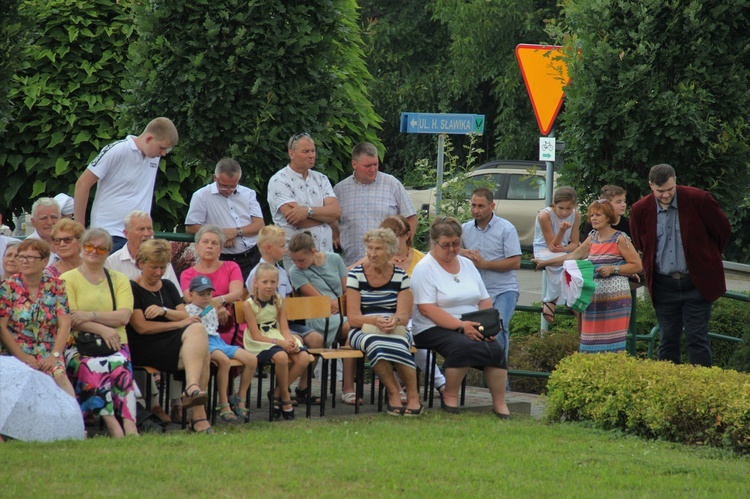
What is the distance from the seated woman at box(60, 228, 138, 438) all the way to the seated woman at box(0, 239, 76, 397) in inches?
7.1

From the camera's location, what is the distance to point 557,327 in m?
13.0

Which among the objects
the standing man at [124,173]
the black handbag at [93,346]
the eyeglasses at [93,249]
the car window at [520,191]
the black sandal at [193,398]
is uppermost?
the car window at [520,191]

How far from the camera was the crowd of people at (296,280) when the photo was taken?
7.89 metres

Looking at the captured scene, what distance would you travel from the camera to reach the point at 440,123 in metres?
12.9

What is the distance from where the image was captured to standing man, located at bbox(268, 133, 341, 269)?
9930mm

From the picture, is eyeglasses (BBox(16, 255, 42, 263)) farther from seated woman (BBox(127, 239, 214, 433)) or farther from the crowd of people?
seated woman (BBox(127, 239, 214, 433))

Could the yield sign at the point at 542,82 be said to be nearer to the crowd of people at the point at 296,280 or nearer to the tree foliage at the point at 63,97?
the crowd of people at the point at 296,280

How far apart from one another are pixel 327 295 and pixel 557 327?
4.23 m

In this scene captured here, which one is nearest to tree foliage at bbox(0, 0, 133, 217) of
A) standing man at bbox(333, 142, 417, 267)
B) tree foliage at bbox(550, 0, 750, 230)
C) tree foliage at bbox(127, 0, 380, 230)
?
tree foliage at bbox(127, 0, 380, 230)

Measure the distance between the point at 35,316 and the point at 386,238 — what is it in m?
2.76

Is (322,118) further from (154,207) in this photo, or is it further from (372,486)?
(372,486)

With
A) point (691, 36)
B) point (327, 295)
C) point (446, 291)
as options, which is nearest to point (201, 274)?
point (327, 295)

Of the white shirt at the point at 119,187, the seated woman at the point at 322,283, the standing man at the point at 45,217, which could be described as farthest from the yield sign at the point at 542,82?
the standing man at the point at 45,217

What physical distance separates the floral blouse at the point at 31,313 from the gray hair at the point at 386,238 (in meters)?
2.47
